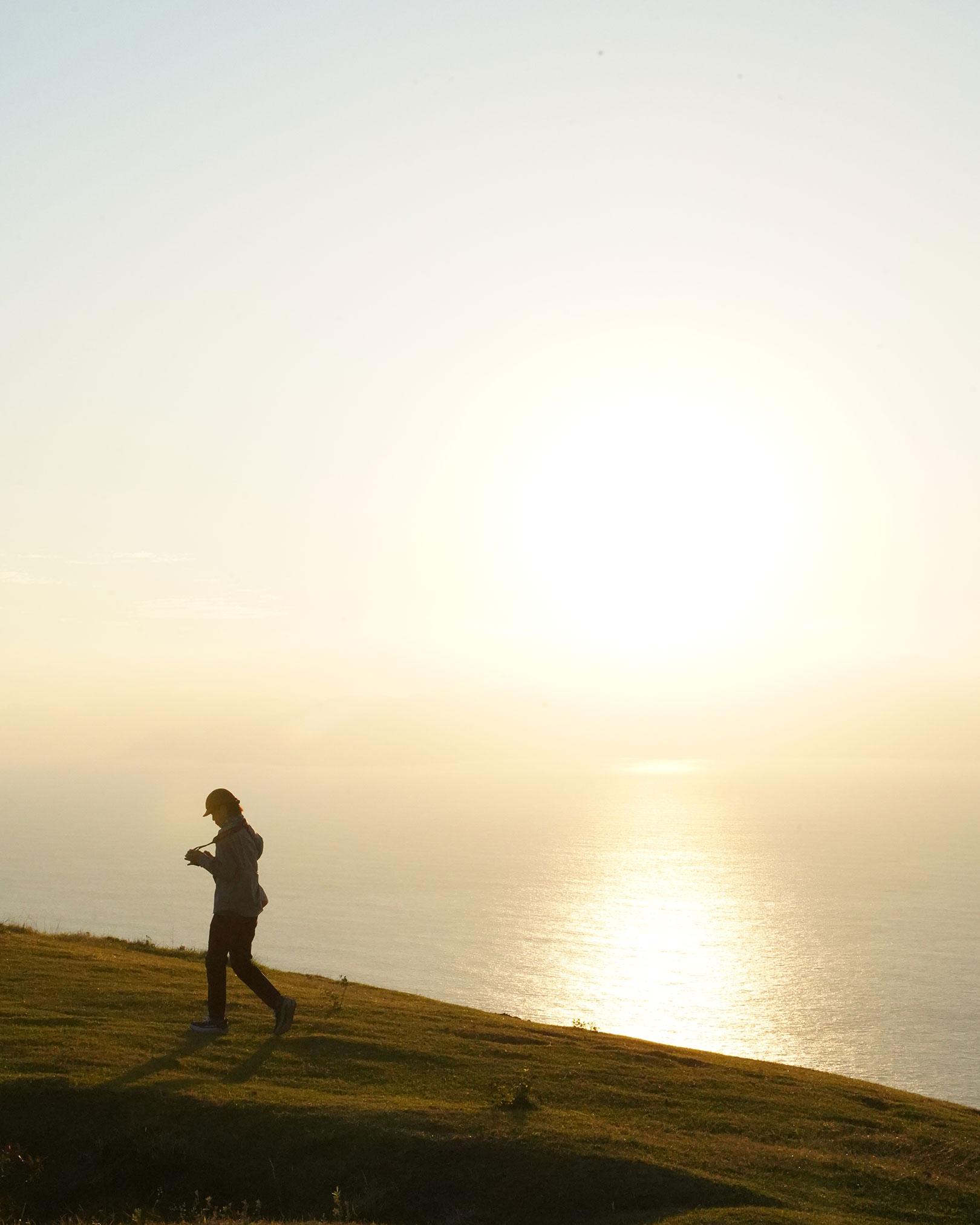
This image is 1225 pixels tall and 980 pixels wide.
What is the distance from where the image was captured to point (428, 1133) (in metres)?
11.3

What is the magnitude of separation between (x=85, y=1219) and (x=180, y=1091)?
1.97 m

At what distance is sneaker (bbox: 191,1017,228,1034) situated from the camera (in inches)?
575

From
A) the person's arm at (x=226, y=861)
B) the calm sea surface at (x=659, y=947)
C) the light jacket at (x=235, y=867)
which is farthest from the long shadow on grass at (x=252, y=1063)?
the calm sea surface at (x=659, y=947)

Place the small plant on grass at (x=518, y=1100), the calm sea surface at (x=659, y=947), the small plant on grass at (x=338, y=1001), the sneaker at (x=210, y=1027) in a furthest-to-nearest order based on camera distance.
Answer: the calm sea surface at (x=659, y=947) < the small plant on grass at (x=338, y=1001) < the sneaker at (x=210, y=1027) < the small plant on grass at (x=518, y=1100)

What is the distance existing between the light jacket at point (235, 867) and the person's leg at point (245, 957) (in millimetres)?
134

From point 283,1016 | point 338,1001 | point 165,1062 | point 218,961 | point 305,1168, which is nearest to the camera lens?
point 305,1168

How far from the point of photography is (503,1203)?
33.7ft

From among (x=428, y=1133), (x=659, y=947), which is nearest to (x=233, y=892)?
(x=428, y=1133)

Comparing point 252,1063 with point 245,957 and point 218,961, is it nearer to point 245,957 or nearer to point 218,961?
point 245,957

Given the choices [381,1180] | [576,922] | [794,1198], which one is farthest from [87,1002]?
[576,922]

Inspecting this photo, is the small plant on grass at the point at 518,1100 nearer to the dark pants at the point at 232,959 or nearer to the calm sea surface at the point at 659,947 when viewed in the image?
the dark pants at the point at 232,959

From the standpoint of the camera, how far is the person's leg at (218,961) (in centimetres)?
1410

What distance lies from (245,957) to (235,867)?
128 centimetres

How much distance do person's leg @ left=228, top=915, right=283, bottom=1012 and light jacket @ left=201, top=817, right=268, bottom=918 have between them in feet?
0.44
